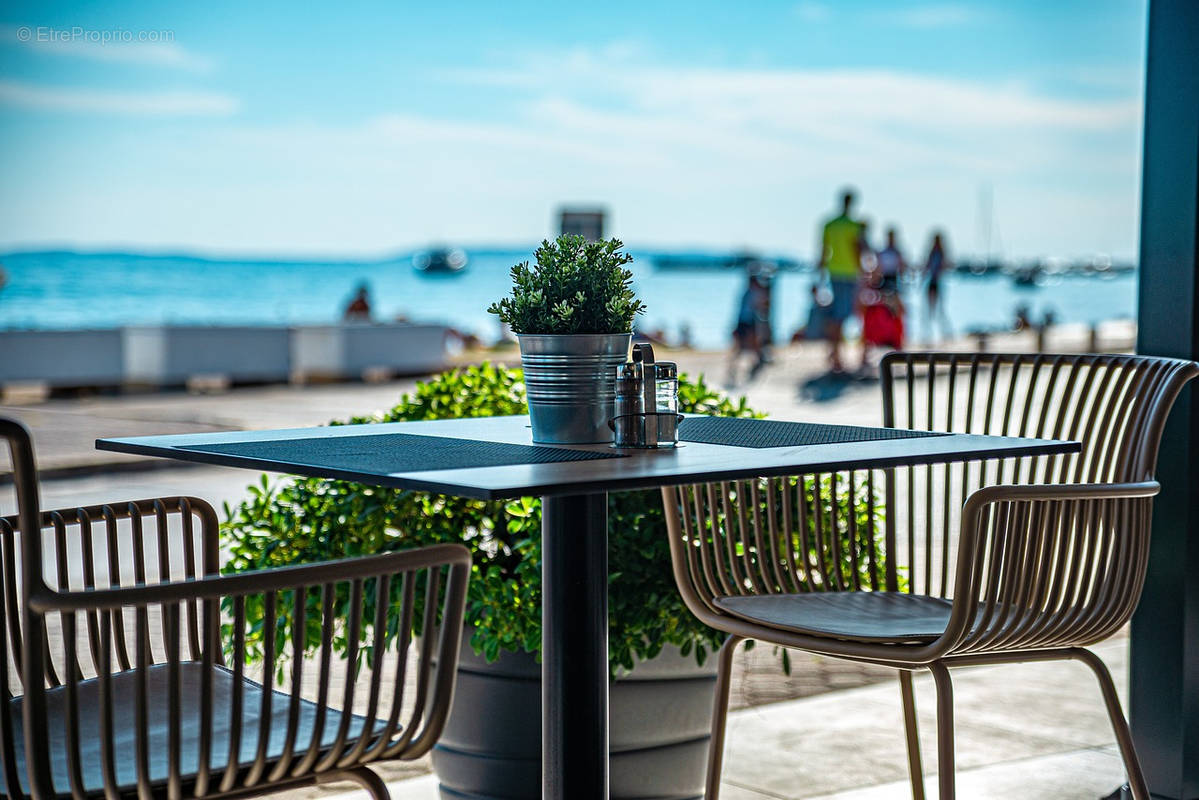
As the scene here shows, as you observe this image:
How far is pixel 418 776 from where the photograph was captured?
3.13 meters

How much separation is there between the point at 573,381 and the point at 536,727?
32.5 inches

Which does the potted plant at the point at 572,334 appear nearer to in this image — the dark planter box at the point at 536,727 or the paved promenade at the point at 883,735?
the dark planter box at the point at 536,727

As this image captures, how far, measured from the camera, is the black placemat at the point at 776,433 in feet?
6.83

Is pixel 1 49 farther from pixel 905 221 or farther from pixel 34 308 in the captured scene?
pixel 905 221

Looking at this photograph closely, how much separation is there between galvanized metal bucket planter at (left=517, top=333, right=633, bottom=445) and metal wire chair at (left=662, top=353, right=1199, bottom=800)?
396 mm

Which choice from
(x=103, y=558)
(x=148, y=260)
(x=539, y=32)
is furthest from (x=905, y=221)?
(x=103, y=558)

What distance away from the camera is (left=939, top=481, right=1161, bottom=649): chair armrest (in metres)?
2.08

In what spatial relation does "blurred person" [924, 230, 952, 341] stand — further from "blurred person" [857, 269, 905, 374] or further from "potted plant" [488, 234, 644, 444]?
"potted plant" [488, 234, 644, 444]

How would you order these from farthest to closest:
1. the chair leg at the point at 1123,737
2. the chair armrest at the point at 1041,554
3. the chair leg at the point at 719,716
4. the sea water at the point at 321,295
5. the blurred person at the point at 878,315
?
1. the sea water at the point at 321,295
2. the blurred person at the point at 878,315
3. the chair leg at the point at 719,716
4. the chair leg at the point at 1123,737
5. the chair armrest at the point at 1041,554

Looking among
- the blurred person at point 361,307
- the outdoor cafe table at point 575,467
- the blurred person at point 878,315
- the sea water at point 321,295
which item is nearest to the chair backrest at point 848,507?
the outdoor cafe table at point 575,467

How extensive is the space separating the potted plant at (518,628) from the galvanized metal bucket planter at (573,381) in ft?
1.57

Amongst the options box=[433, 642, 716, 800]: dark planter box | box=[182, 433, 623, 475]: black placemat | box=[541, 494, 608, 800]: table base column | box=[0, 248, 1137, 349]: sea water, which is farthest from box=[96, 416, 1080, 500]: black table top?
box=[0, 248, 1137, 349]: sea water

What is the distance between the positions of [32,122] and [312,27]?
12491 mm

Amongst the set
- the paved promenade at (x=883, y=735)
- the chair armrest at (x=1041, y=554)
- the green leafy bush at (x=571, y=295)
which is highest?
the green leafy bush at (x=571, y=295)
